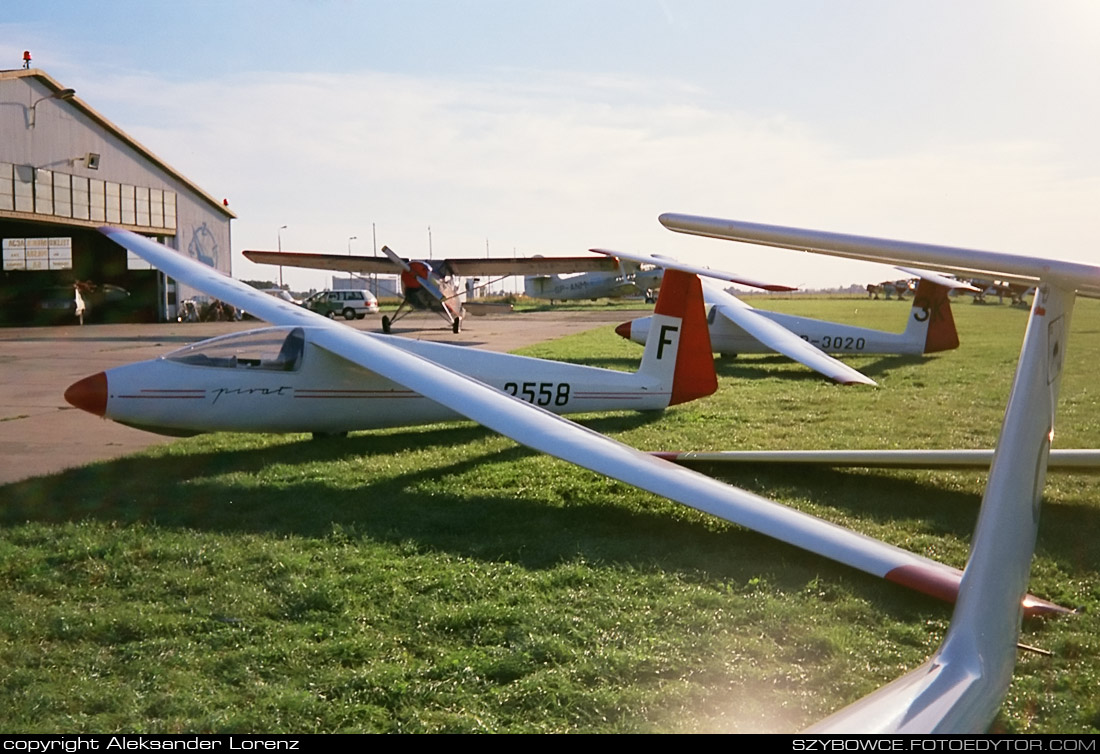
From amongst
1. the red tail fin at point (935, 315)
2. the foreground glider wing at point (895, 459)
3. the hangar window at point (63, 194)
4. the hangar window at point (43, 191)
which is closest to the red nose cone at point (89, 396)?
the foreground glider wing at point (895, 459)

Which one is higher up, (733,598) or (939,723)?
(939,723)

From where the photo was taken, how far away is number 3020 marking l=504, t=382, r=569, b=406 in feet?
32.6

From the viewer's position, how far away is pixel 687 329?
10609 mm

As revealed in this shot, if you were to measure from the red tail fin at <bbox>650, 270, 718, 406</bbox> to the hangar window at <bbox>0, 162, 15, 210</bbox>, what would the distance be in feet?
101

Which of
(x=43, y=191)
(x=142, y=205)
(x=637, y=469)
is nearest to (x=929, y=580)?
(x=637, y=469)

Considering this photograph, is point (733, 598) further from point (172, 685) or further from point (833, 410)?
point (833, 410)

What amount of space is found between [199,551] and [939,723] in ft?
15.9

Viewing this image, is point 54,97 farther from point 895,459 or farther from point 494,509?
point 895,459

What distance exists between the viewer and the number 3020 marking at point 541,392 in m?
9.92

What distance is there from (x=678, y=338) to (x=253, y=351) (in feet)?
16.5

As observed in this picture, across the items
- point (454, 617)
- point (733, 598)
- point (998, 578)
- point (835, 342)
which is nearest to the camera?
point (998, 578)

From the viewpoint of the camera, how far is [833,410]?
12602 millimetres

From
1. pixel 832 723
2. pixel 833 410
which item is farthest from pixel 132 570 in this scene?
pixel 833 410
